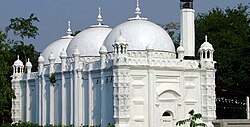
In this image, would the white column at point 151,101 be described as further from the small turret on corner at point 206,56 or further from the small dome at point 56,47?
the small dome at point 56,47

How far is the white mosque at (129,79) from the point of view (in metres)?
28.4

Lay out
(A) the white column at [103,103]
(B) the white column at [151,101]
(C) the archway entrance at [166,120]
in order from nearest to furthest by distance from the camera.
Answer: (B) the white column at [151,101], (A) the white column at [103,103], (C) the archway entrance at [166,120]

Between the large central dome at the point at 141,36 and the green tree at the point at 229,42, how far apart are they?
330 inches

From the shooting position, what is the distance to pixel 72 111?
31641 millimetres

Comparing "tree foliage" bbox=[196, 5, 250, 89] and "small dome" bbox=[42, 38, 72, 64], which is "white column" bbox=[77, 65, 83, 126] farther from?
"tree foliage" bbox=[196, 5, 250, 89]

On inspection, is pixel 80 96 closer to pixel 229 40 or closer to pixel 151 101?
pixel 151 101

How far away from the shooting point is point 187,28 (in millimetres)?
34781

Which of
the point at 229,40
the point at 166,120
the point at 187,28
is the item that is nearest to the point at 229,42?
the point at 229,40

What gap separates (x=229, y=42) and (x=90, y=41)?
16.9 m

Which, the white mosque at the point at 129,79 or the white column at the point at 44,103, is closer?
the white mosque at the point at 129,79

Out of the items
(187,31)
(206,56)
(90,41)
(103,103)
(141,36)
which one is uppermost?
(187,31)

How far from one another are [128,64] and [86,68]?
3920 millimetres

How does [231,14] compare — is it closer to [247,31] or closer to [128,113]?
[247,31]

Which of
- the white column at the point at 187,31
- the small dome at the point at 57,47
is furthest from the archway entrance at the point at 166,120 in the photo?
the small dome at the point at 57,47
